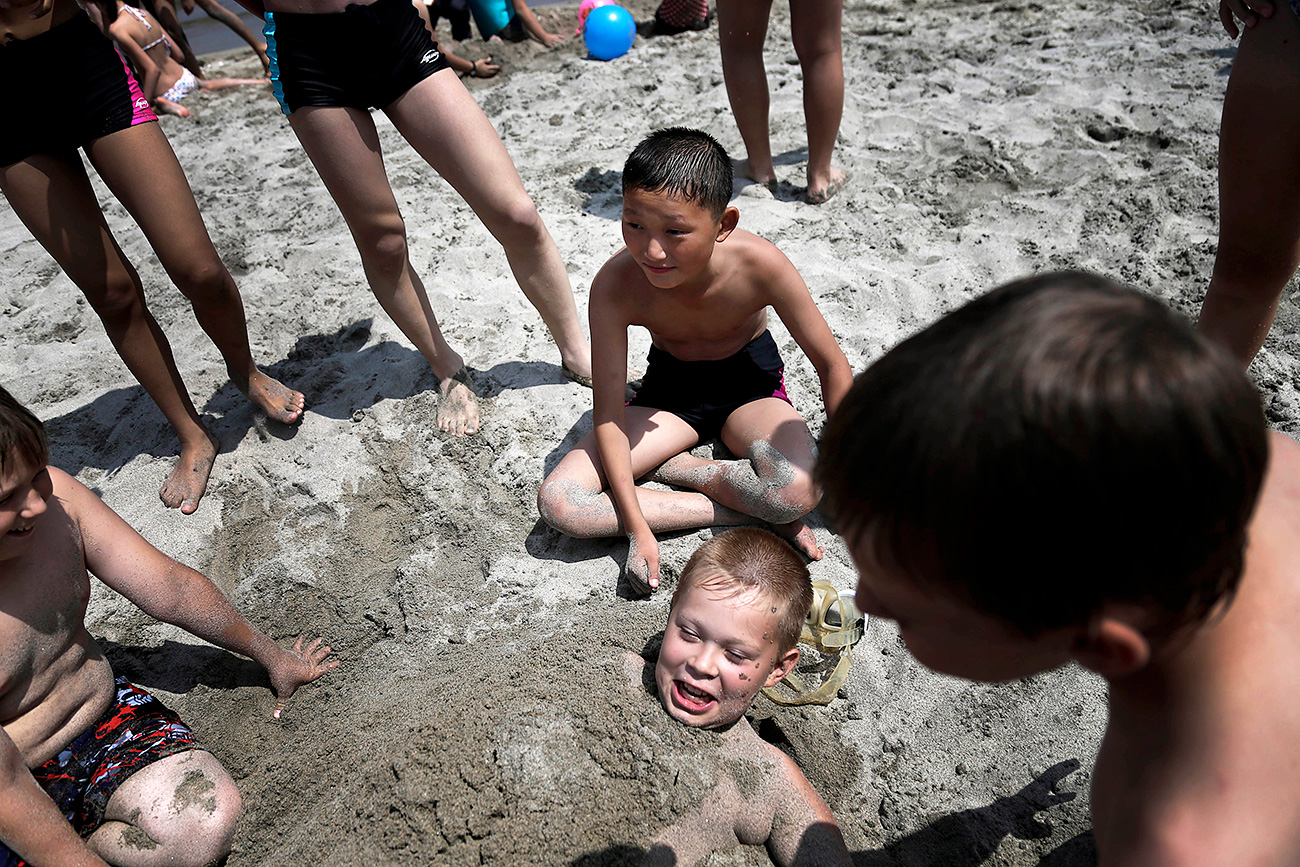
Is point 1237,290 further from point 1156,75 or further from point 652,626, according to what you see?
point 1156,75

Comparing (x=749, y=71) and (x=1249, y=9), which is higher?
(x=1249, y=9)

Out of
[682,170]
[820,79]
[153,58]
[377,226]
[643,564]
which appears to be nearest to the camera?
[682,170]

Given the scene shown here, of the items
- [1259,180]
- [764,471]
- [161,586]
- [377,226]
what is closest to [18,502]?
[161,586]

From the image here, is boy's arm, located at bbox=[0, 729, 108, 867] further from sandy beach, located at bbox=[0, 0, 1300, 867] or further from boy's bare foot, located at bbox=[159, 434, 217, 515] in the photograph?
boy's bare foot, located at bbox=[159, 434, 217, 515]

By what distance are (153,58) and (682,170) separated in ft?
20.9

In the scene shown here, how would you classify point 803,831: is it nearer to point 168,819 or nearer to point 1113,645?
point 1113,645

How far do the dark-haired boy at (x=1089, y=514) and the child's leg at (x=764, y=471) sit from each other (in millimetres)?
1393

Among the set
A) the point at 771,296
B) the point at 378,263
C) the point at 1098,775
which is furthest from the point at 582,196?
the point at 1098,775

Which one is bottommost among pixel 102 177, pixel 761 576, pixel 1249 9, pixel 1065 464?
pixel 761 576

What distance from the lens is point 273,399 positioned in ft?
9.78

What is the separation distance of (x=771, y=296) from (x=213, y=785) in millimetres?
1954

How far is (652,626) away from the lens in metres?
2.19

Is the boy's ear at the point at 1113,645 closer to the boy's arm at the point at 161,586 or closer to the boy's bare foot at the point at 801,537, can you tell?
the boy's bare foot at the point at 801,537

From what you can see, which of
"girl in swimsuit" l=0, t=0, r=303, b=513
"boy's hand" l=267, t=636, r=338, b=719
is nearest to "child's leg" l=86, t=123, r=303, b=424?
"girl in swimsuit" l=0, t=0, r=303, b=513
